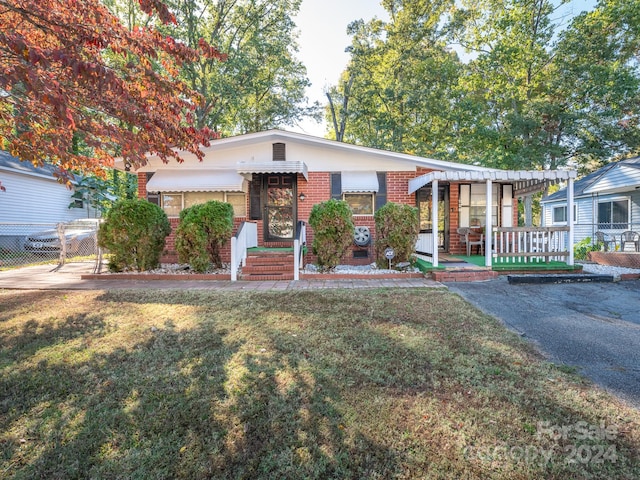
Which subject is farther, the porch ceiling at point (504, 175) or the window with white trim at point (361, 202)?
the window with white trim at point (361, 202)

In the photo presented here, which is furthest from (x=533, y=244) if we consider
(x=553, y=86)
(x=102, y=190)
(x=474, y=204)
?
(x=102, y=190)

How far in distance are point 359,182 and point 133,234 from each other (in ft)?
21.2

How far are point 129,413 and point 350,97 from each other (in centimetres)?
2392

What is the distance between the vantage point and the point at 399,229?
25.8 feet

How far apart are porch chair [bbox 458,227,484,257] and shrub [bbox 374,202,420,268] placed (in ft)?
10.2

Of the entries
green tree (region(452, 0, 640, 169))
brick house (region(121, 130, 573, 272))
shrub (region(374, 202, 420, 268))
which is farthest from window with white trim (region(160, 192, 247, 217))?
green tree (region(452, 0, 640, 169))

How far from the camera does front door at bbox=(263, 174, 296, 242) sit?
9.94 metres

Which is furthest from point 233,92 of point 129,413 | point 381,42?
point 129,413

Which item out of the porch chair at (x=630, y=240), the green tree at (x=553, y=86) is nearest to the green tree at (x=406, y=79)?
the green tree at (x=553, y=86)

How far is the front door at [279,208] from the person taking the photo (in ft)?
32.6

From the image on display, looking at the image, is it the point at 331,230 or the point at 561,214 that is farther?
the point at 561,214

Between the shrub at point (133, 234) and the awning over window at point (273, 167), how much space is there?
261cm

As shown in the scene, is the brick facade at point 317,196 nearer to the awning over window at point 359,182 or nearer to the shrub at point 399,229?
the awning over window at point 359,182

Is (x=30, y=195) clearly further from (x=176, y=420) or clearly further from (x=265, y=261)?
(x=176, y=420)
